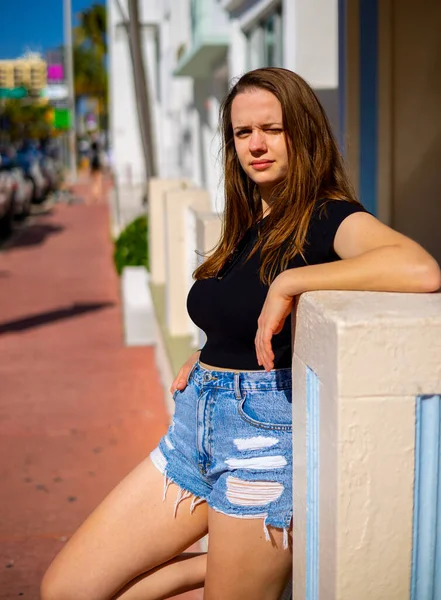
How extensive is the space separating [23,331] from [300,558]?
7759 millimetres

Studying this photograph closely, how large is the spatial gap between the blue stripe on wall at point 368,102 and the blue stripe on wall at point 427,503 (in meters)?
3.24

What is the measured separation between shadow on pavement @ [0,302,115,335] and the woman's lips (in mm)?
7436

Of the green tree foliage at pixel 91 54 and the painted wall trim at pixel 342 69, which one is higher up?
the green tree foliage at pixel 91 54

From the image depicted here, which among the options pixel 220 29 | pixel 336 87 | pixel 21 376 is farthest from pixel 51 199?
pixel 336 87

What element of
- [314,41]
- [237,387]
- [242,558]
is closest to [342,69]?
[314,41]

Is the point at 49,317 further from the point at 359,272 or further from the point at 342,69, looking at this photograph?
the point at 359,272

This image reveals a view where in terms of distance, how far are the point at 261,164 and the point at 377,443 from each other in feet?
3.25

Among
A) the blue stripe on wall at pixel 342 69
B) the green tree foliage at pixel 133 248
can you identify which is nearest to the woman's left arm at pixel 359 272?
the blue stripe on wall at pixel 342 69

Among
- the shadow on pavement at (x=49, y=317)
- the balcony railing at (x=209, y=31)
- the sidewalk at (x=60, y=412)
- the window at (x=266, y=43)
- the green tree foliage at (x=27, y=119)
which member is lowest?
the sidewalk at (x=60, y=412)

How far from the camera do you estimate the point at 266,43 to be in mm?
7996

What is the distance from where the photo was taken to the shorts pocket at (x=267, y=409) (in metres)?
2.36

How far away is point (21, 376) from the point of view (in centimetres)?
777

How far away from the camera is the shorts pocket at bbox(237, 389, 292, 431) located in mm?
2355

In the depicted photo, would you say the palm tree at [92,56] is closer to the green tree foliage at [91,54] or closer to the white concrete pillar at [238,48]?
the green tree foliage at [91,54]
